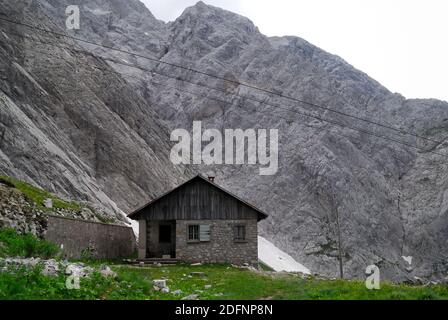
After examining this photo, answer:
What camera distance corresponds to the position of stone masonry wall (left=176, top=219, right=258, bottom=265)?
33.8 metres

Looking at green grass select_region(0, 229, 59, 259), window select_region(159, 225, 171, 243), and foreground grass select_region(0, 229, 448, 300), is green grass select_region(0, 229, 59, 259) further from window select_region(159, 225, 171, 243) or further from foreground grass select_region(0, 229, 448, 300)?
window select_region(159, 225, 171, 243)

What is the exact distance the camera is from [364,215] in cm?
8338

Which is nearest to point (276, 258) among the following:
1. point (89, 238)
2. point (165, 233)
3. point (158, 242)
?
point (165, 233)

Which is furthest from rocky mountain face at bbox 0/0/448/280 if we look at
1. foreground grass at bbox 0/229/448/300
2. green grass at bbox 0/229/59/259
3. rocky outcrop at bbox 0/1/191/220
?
foreground grass at bbox 0/229/448/300

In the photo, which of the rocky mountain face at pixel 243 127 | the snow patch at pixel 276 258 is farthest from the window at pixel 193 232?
the snow patch at pixel 276 258

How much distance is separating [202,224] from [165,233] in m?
4.05

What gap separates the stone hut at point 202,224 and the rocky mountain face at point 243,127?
13.6 m

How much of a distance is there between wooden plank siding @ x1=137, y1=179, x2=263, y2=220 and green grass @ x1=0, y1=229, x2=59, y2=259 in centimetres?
1432

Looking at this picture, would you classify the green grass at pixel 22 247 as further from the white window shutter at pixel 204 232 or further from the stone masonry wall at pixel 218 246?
the white window shutter at pixel 204 232

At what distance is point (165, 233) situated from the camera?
36656mm

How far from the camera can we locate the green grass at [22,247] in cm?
1773

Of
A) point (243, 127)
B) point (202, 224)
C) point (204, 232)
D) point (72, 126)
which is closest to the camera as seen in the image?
point (204, 232)

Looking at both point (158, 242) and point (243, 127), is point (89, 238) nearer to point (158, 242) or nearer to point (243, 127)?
point (158, 242)
